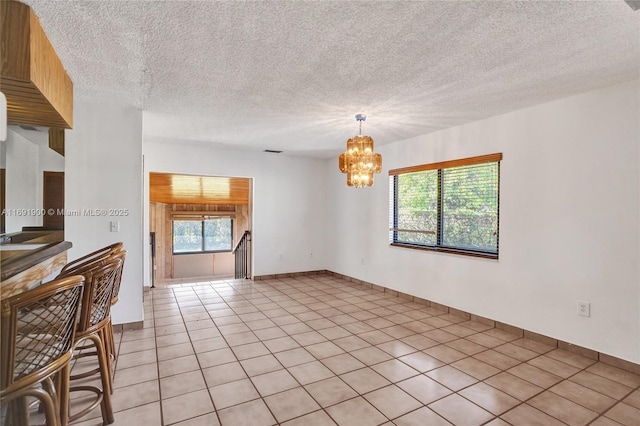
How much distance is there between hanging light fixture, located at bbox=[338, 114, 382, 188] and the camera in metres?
3.35

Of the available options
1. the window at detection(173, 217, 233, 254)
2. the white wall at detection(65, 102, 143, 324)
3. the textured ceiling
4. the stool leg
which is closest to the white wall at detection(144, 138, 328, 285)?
the white wall at detection(65, 102, 143, 324)

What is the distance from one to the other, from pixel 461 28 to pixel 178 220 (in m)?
10.4

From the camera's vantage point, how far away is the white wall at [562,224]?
2664 millimetres

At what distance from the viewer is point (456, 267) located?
159 inches

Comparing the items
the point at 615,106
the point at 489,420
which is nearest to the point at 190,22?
the point at 489,420

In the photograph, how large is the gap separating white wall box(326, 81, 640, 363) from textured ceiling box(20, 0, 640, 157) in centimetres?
27

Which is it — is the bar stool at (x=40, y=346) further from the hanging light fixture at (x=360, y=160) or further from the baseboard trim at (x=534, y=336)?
the baseboard trim at (x=534, y=336)

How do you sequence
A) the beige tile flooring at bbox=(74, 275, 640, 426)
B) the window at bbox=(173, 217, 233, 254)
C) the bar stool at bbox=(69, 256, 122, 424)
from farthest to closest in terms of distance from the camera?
the window at bbox=(173, 217, 233, 254), the beige tile flooring at bbox=(74, 275, 640, 426), the bar stool at bbox=(69, 256, 122, 424)

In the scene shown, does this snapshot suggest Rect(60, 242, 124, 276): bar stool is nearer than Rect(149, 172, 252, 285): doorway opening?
Yes

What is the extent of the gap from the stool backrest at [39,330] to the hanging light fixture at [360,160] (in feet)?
8.39

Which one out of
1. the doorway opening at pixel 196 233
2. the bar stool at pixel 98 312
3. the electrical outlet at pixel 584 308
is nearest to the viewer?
the bar stool at pixel 98 312

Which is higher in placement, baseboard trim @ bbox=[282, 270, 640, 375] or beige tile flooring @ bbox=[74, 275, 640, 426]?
baseboard trim @ bbox=[282, 270, 640, 375]

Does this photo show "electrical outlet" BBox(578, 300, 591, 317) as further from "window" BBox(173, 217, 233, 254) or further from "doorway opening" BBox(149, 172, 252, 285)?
"window" BBox(173, 217, 233, 254)

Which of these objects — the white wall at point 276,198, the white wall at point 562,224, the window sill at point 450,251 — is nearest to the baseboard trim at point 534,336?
the white wall at point 562,224
